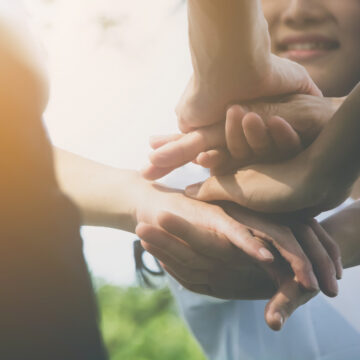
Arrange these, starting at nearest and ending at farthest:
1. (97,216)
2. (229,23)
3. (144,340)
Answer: (229,23) < (97,216) < (144,340)

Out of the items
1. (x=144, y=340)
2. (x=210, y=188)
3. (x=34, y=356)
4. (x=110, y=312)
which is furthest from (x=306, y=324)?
(x=110, y=312)

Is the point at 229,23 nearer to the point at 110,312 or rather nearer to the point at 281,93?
the point at 281,93

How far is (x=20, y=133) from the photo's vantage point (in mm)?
656

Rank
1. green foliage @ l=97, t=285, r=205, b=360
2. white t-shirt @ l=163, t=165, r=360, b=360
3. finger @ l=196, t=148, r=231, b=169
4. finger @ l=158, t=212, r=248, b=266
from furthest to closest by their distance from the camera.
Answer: green foliage @ l=97, t=285, r=205, b=360 < white t-shirt @ l=163, t=165, r=360, b=360 < finger @ l=196, t=148, r=231, b=169 < finger @ l=158, t=212, r=248, b=266

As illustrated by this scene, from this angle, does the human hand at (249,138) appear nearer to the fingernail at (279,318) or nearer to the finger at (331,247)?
the finger at (331,247)

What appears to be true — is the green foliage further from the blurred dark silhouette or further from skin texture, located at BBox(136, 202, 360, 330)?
the blurred dark silhouette

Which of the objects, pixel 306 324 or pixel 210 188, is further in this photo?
pixel 306 324

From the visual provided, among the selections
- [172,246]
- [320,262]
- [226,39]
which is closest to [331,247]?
[320,262]

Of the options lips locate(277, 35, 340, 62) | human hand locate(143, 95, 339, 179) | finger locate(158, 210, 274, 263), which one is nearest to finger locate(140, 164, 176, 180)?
human hand locate(143, 95, 339, 179)

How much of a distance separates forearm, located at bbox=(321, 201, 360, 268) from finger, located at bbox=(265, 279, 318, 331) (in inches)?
10.6

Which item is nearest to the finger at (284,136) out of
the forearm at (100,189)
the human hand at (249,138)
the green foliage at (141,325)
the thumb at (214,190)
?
the human hand at (249,138)

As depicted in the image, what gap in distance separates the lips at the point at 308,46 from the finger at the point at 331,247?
0.59m

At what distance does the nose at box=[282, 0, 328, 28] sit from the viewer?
3.88 ft

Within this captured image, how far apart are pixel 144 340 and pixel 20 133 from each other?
14.0ft
